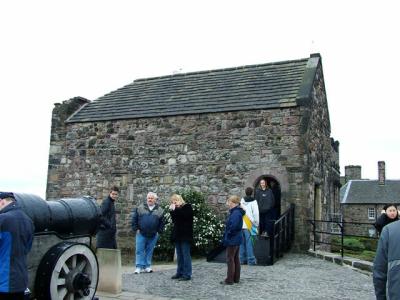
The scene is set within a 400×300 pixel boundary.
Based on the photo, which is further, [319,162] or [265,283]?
[319,162]

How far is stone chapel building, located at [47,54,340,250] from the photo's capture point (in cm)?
1314

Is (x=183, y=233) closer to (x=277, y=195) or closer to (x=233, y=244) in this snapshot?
(x=233, y=244)

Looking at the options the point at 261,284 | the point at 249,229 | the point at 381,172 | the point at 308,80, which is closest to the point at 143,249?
the point at 249,229

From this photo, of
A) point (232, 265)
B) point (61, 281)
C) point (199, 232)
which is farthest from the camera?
point (199, 232)

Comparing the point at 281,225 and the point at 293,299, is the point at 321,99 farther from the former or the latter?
the point at 293,299

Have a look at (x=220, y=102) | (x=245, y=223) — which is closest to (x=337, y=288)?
(x=245, y=223)

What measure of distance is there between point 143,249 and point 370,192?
3873cm

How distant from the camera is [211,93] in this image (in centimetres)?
1548

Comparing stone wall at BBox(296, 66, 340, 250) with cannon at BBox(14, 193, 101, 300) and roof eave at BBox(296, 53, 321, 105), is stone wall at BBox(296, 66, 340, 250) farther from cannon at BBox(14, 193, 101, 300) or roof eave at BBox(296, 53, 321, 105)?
cannon at BBox(14, 193, 101, 300)

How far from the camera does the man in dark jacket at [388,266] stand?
11.4 feet

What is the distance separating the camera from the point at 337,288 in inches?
321

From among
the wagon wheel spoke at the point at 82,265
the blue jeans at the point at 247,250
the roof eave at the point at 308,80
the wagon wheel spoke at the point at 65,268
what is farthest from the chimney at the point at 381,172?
the wagon wheel spoke at the point at 65,268

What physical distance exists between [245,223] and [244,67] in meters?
7.62

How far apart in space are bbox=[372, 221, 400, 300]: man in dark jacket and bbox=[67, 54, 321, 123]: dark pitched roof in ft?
31.9
